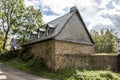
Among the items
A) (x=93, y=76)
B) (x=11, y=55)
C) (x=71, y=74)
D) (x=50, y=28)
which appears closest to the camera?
(x=93, y=76)

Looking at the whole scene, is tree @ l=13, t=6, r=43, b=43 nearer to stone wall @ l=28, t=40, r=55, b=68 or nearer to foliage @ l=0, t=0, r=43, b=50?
foliage @ l=0, t=0, r=43, b=50

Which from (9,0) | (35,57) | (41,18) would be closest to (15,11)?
(9,0)

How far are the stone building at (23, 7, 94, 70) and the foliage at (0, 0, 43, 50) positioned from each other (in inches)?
557

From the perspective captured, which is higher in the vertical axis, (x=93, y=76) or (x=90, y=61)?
(x=90, y=61)

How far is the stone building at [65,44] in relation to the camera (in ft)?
85.3

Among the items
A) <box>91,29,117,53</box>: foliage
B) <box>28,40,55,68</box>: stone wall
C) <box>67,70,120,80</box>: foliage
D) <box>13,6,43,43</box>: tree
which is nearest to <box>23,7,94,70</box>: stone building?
<box>28,40,55,68</box>: stone wall

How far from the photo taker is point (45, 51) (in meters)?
27.8

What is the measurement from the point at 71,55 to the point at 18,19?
2235 cm

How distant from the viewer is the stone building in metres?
26.0

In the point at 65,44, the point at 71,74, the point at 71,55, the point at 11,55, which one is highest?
the point at 65,44

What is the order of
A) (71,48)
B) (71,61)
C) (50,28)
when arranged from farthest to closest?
1. (50,28)
2. (71,48)
3. (71,61)

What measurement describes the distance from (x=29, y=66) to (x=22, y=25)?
63.0ft

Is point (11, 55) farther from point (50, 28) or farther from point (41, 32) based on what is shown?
point (50, 28)

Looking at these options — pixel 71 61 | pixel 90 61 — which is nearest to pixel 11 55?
pixel 71 61
